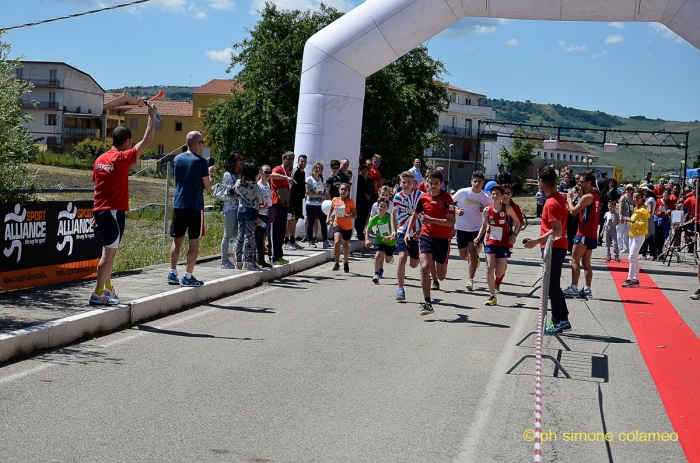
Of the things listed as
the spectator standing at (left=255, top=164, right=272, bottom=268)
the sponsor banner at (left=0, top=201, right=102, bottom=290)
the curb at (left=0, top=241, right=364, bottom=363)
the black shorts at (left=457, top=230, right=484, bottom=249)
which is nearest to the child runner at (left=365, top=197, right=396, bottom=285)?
the black shorts at (left=457, top=230, right=484, bottom=249)

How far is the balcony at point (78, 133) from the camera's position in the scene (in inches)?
3894

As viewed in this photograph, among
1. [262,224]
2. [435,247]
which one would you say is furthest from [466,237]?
[262,224]

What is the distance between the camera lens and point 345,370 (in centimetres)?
743

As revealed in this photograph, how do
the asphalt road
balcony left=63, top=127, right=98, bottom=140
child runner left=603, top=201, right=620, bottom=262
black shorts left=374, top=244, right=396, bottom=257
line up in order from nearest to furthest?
the asphalt road
black shorts left=374, top=244, right=396, bottom=257
child runner left=603, top=201, right=620, bottom=262
balcony left=63, top=127, right=98, bottom=140

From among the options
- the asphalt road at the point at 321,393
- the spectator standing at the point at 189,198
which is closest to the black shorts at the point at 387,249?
the asphalt road at the point at 321,393

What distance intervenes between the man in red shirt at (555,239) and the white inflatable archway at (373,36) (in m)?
8.13

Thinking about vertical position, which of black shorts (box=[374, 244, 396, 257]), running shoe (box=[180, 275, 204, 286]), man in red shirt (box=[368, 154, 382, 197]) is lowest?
running shoe (box=[180, 275, 204, 286])

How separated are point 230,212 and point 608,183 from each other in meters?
13.1

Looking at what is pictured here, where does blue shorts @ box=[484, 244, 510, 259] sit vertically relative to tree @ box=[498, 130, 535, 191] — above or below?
below

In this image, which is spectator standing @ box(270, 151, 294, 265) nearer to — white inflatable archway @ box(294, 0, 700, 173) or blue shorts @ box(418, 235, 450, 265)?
white inflatable archway @ box(294, 0, 700, 173)

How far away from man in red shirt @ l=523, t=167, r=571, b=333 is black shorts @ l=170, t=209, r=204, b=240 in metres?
4.36

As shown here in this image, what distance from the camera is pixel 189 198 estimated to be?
1090 cm

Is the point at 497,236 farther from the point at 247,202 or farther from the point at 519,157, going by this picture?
the point at 519,157

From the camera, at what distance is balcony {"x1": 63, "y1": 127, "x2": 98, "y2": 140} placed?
9892cm
